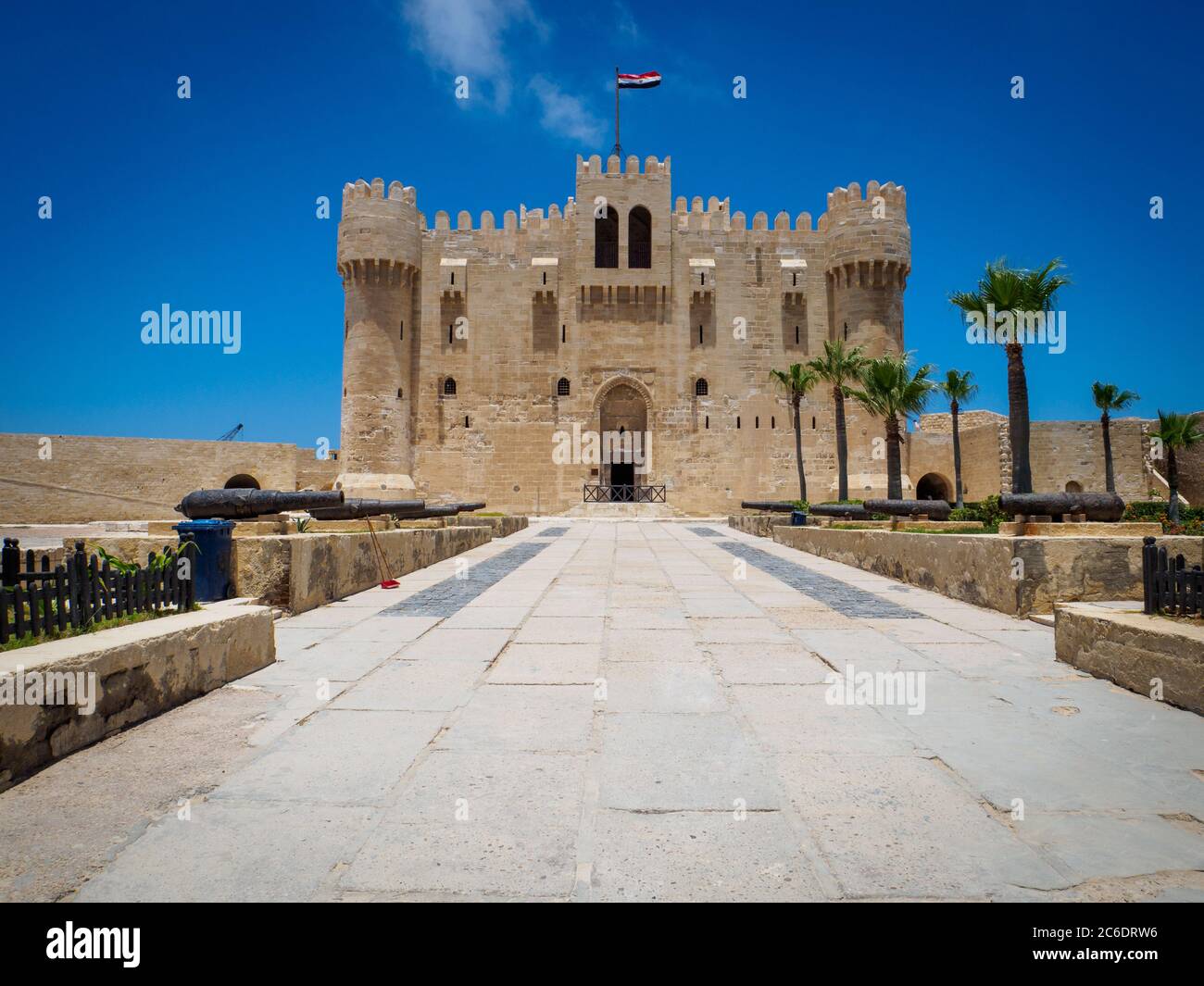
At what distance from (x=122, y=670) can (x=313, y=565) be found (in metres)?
3.07

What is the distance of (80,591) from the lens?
11.1ft

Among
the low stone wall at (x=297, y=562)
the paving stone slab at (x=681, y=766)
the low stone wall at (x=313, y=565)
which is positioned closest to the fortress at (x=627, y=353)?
the low stone wall at (x=313, y=565)

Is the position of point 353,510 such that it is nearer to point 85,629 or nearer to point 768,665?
point 85,629

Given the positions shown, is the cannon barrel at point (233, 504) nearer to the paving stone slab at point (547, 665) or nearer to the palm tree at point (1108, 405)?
the paving stone slab at point (547, 665)

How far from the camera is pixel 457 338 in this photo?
33094mm

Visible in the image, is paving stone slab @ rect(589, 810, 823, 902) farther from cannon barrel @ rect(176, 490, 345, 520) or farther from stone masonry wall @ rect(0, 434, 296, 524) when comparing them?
stone masonry wall @ rect(0, 434, 296, 524)

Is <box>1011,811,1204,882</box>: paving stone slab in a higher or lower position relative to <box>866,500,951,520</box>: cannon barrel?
lower

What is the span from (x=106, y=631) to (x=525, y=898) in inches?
105

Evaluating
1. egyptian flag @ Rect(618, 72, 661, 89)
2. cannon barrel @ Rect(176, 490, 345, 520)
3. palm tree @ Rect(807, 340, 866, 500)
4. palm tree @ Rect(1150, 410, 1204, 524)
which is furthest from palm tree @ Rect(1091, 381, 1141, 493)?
cannon barrel @ Rect(176, 490, 345, 520)

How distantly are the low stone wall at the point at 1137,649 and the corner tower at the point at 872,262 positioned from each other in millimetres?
29533

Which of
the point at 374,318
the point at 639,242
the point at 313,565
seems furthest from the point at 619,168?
the point at 313,565

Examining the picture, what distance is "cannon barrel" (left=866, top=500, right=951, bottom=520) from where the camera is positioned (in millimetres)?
10875

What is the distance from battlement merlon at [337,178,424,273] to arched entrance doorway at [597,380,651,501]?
35.3ft
